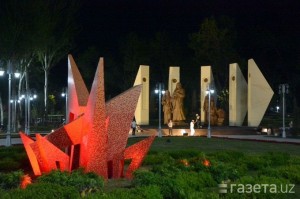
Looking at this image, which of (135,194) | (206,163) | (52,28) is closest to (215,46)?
(52,28)

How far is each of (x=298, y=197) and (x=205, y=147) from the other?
50.5 feet

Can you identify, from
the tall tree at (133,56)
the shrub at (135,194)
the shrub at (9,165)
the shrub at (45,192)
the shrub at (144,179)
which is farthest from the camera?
the tall tree at (133,56)

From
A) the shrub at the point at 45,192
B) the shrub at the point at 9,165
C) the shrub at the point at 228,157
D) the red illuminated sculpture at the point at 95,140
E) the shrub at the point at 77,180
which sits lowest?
the shrub at the point at 9,165

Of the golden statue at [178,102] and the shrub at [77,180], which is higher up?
the golden statue at [178,102]

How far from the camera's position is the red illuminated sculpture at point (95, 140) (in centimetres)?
1309

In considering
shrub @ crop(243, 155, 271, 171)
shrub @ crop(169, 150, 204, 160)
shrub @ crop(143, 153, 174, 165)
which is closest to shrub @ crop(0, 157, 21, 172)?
shrub @ crop(143, 153, 174, 165)

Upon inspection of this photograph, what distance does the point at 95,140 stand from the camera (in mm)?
13086

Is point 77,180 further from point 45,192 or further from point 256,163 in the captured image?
point 256,163

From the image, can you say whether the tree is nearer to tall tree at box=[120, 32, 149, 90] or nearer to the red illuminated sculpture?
tall tree at box=[120, 32, 149, 90]

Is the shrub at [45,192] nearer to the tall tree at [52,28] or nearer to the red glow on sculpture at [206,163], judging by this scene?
the red glow on sculpture at [206,163]

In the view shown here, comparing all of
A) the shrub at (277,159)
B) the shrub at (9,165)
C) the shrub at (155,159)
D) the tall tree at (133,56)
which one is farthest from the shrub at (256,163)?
the tall tree at (133,56)

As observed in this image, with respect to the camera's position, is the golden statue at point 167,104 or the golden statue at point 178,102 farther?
the golden statue at point 167,104

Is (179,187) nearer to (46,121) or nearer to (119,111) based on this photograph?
(119,111)

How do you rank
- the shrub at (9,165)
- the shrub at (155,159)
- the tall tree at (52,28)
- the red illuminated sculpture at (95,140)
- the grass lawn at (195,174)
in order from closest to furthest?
the grass lawn at (195,174) < the red illuminated sculpture at (95,140) < the shrub at (9,165) < the shrub at (155,159) < the tall tree at (52,28)
